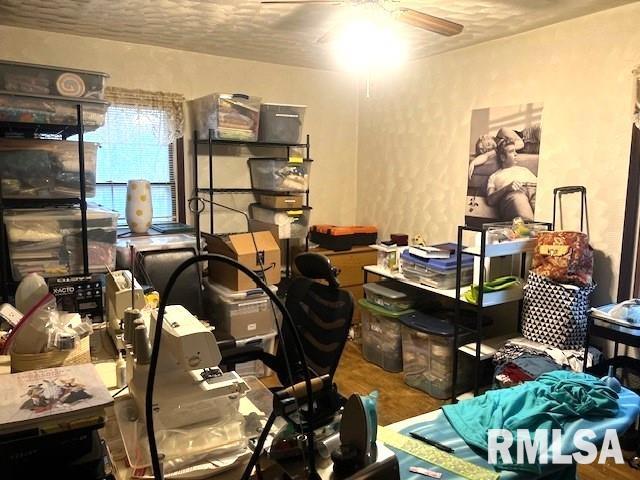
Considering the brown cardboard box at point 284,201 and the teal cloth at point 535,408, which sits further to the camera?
the brown cardboard box at point 284,201

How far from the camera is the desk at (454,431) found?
57.3 inches

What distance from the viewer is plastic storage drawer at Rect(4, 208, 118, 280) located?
267 cm

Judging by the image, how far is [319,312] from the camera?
226cm

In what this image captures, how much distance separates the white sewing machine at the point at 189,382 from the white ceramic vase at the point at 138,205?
2259 millimetres

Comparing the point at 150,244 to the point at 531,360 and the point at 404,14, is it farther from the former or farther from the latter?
the point at 531,360

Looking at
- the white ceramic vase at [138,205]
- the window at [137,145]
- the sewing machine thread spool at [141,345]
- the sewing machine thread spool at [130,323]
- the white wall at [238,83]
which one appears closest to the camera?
the sewing machine thread spool at [141,345]

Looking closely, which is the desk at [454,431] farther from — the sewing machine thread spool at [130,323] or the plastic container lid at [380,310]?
the plastic container lid at [380,310]

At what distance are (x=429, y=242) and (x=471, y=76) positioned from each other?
132 centimetres

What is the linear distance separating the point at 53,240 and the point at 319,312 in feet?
5.38

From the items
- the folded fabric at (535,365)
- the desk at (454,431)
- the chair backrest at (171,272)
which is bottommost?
the folded fabric at (535,365)

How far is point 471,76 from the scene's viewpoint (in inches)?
140

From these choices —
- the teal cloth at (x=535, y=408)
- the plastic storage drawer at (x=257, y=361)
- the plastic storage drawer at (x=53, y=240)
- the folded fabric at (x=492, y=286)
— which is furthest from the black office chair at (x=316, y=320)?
the plastic storage drawer at (x=53, y=240)

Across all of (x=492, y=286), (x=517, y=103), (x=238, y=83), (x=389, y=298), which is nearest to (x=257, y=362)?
(x=389, y=298)

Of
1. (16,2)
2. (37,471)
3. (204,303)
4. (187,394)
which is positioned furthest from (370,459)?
(16,2)
